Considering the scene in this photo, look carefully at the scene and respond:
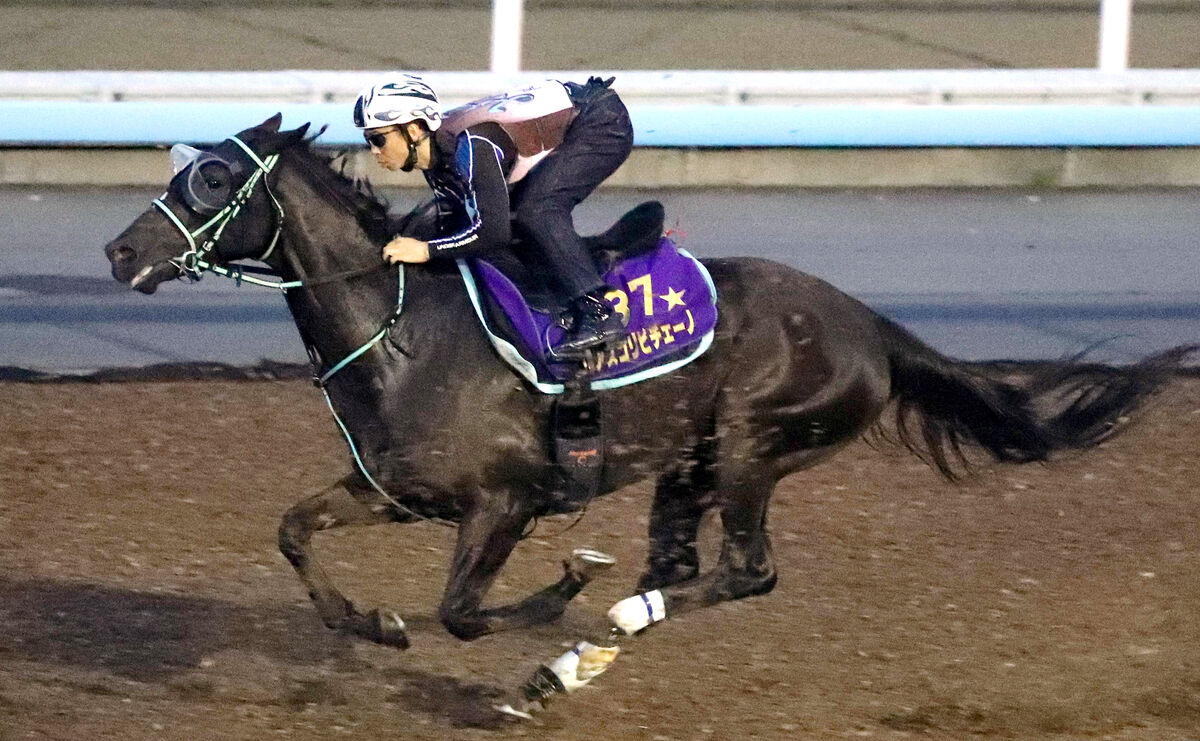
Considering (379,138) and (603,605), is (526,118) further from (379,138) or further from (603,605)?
(603,605)

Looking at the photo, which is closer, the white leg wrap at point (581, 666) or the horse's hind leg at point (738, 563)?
the white leg wrap at point (581, 666)

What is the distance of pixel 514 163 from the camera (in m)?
4.92

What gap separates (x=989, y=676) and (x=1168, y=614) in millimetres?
817

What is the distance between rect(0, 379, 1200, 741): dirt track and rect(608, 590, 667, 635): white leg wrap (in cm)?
25

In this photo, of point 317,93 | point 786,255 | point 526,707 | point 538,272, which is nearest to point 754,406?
point 538,272

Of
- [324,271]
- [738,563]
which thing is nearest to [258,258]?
[324,271]

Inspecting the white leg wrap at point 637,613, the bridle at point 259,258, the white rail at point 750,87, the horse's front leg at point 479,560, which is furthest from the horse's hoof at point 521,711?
the white rail at point 750,87

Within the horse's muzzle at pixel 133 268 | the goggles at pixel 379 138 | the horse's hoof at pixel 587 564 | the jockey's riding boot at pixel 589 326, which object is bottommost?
the horse's hoof at pixel 587 564

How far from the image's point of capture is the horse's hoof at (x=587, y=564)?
5016 mm

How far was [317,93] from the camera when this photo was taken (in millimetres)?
11062

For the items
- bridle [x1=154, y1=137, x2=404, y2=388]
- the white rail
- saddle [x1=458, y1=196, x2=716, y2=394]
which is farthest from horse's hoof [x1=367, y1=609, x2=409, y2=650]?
the white rail

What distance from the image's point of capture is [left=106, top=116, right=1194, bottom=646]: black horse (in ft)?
15.4

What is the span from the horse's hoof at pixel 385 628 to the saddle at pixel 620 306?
75 cm

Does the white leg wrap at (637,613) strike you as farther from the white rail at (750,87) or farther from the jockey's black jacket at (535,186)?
the white rail at (750,87)
